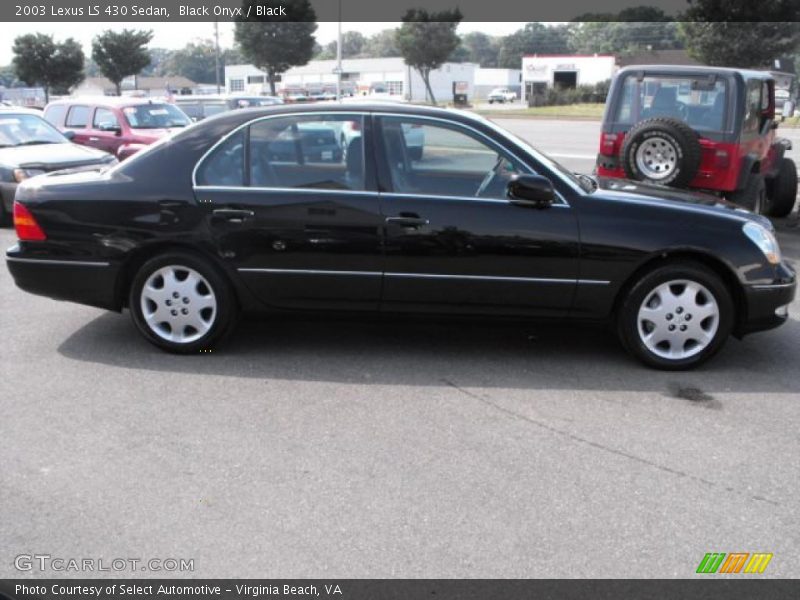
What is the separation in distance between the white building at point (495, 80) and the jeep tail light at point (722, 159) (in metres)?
98.3

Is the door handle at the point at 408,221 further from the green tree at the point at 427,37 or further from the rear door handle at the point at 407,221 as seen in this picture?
the green tree at the point at 427,37

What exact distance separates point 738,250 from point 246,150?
315 cm

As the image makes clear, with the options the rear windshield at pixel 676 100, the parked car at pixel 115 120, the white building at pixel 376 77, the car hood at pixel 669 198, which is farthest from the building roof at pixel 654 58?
the car hood at pixel 669 198

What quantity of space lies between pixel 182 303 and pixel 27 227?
3.93 ft

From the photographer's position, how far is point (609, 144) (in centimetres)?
948

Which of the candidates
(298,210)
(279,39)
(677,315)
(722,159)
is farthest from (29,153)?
(279,39)

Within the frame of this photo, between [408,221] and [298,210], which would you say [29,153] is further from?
[408,221]

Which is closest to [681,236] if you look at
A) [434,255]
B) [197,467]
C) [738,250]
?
[738,250]

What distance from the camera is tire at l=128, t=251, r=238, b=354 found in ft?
17.6

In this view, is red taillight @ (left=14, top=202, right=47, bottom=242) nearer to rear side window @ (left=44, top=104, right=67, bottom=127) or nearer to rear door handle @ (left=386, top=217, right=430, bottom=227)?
rear door handle @ (left=386, top=217, right=430, bottom=227)

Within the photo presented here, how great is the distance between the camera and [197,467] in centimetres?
392

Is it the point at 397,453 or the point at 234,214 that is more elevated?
the point at 234,214

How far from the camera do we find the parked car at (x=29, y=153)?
34.6 ft
